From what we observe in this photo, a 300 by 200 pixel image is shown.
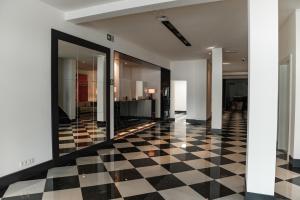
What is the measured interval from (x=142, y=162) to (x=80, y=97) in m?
2.02

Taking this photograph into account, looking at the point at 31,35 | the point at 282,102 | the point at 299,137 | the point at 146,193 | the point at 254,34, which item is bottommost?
the point at 146,193

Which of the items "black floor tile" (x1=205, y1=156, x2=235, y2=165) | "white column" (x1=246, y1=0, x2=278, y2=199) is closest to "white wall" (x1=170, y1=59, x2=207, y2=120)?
"black floor tile" (x1=205, y1=156, x2=235, y2=165)

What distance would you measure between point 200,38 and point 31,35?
14.5 ft

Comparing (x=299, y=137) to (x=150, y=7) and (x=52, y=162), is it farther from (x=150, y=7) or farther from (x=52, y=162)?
(x=52, y=162)

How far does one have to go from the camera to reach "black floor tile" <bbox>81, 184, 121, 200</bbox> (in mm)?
2764

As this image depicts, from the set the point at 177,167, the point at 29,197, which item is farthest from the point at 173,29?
the point at 29,197

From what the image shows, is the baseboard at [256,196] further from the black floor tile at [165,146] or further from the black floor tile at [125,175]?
the black floor tile at [165,146]

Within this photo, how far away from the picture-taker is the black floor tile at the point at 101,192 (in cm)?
276

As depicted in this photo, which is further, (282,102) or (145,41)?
(145,41)

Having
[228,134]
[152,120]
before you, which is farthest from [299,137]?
[152,120]

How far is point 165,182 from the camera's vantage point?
10.6 ft

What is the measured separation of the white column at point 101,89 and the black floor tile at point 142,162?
165 centimetres

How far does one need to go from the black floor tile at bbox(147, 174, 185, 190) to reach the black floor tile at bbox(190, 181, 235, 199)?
25 cm

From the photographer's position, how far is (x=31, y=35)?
3.48 m
